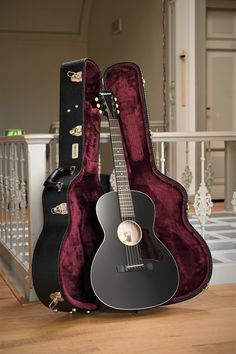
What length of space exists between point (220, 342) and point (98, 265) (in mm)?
561

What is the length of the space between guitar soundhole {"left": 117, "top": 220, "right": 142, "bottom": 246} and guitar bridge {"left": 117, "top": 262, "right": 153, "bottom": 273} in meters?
0.09

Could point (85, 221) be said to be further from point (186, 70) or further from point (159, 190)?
point (186, 70)

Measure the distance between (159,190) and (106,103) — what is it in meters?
0.43

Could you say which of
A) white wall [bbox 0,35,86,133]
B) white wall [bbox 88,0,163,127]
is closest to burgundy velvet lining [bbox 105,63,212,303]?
white wall [bbox 88,0,163,127]

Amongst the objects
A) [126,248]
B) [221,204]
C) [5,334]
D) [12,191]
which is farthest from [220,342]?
[221,204]

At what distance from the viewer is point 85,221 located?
244 cm

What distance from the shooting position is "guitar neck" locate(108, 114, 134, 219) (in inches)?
95.6

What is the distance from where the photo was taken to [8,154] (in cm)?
341

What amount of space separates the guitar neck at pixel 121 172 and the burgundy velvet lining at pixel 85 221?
0.08 metres

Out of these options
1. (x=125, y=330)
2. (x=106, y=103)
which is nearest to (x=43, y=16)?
(x=106, y=103)

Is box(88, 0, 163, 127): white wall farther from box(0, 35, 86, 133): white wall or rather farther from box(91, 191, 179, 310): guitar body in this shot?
box(91, 191, 179, 310): guitar body

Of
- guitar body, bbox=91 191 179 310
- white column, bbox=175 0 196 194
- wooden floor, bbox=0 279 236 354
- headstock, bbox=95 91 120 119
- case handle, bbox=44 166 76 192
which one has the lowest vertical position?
wooden floor, bbox=0 279 236 354

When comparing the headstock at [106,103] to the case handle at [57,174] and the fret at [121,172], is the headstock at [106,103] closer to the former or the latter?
the fret at [121,172]

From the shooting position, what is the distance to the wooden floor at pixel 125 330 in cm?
199
